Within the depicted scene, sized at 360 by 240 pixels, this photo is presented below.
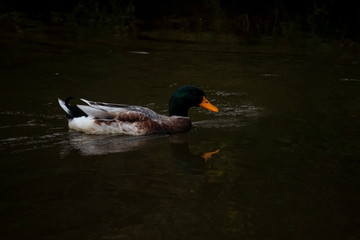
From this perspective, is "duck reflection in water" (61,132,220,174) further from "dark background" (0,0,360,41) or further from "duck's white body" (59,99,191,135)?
"dark background" (0,0,360,41)

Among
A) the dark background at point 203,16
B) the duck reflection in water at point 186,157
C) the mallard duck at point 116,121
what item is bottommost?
the duck reflection in water at point 186,157

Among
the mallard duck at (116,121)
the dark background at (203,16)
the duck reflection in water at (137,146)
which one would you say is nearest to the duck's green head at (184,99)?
the mallard duck at (116,121)

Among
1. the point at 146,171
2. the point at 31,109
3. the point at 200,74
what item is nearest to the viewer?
the point at 146,171

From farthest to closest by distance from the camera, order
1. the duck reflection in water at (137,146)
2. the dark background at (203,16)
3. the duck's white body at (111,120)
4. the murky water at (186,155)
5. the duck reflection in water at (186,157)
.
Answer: the dark background at (203,16)
the duck's white body at (111,120)
the duck reflection in water at (137,146)
the duck reflection in water at (186,157)
the murky water at (186,155)

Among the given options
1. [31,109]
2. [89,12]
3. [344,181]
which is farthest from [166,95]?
[89,12]

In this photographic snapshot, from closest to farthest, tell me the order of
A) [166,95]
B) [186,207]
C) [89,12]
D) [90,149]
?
[186,207] → [90,149] → [166,95] → [89,12]

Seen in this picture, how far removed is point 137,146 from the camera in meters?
8.37

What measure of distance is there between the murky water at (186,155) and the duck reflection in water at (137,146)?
0.09ft

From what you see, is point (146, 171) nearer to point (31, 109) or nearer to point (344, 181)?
point (344, 181)

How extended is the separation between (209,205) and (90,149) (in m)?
2.54

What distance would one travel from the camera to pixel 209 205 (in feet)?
20.3

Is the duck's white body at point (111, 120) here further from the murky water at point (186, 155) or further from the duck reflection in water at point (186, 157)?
the duck reflection in water at point (186, 157)

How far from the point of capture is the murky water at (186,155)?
18.9 ft

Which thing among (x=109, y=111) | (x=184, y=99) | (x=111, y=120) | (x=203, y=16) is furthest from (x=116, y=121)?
(x=203, y=16)
